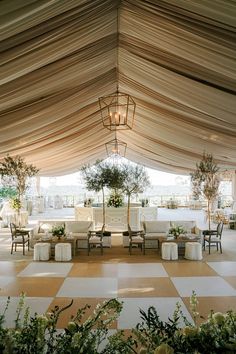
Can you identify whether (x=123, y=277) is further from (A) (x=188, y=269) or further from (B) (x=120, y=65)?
(B) (x=120, y=65)

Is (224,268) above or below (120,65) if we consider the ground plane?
below

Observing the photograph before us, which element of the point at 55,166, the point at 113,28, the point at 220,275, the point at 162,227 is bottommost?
the point at 220,275

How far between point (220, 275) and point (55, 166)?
28.8 feet

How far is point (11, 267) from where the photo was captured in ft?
31.7

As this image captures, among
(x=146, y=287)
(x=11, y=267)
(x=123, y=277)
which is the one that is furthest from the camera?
(x=11, y=267)

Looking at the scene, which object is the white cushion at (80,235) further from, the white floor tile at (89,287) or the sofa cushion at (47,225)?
the white floor tile at (89,287)

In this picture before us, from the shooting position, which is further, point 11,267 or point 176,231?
point 176,231

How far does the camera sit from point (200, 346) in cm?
188

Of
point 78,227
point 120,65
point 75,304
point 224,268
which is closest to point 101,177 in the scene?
point 78,227

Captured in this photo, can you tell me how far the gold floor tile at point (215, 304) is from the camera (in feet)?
21.0

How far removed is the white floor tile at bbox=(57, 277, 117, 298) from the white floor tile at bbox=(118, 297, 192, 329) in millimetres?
649

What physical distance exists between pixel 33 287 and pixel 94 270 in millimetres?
1932

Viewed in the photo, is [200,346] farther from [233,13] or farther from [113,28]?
[113,28]

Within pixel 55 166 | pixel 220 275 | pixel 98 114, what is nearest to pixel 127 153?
pixel 55 166
